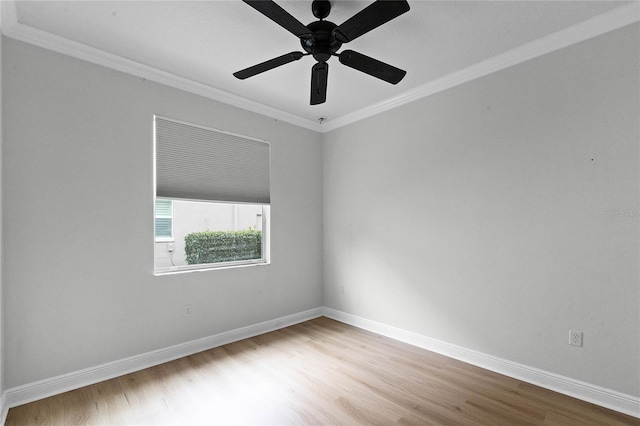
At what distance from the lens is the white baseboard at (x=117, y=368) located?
223 cm

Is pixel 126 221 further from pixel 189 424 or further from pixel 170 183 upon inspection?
pixel 189 424

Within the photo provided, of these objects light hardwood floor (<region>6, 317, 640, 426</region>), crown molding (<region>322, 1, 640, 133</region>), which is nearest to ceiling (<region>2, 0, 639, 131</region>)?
crown molding (<region>322, 1, 640, 133</region>)

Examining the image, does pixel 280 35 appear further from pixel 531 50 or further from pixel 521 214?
pixel 521 214

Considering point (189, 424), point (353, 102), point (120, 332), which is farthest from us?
point (353, 102)

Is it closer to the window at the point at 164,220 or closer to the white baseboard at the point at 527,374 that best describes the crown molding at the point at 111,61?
the window at the point at 164,220

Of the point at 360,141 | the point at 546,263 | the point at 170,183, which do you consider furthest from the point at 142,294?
the point at 546,263

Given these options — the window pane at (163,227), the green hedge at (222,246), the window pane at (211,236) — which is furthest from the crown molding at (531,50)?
the window pane at (163,227)

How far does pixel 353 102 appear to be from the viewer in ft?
11.9

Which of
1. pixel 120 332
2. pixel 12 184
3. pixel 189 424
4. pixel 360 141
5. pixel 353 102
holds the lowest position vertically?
pixel 189 424

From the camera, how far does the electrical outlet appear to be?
7.55 ft

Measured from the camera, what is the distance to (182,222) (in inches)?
128

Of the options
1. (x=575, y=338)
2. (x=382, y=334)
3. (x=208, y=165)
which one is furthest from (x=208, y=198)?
(x=575, y=338)

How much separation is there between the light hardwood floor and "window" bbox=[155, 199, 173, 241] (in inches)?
47.2

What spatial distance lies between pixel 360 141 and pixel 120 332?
3189 mm
